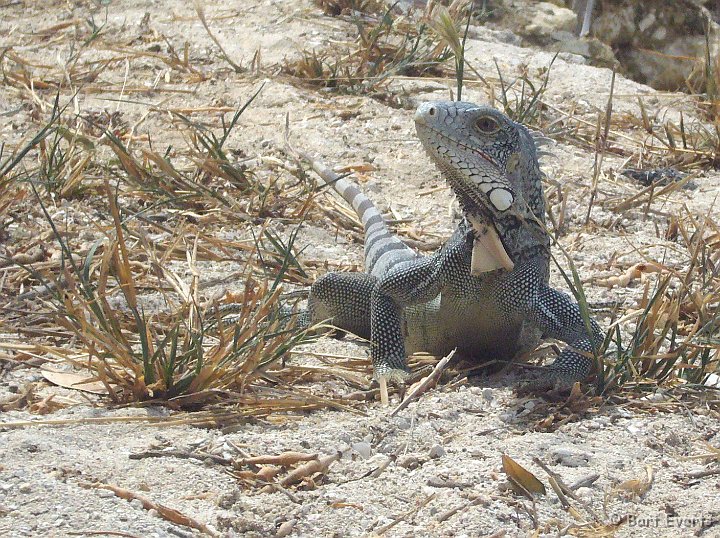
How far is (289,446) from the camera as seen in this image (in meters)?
3.12

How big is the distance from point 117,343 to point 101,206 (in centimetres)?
222

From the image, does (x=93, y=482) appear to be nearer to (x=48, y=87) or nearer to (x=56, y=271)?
(x=56, y=271)

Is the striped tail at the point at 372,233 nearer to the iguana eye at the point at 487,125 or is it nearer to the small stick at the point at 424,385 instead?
the iguana eye at the point at 487,125

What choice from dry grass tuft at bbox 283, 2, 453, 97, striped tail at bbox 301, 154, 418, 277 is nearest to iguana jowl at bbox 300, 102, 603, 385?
striped tail at bbox 301, 154, 418, 277

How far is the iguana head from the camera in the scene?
374 cm

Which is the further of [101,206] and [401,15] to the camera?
[401,15]

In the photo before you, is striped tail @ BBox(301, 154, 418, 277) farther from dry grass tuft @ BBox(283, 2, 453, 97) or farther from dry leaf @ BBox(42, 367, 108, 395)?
dry leaf @ BBox(42, 367, 108, 395)

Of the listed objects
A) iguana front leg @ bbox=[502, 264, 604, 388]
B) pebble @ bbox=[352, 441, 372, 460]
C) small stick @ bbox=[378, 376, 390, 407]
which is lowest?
small stick @ bbox=[378, 376, 390, 407]

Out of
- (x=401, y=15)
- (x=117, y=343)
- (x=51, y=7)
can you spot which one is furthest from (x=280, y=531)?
(x=51, y=7)

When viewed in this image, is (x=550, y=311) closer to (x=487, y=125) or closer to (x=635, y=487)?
(x=487, y=125)

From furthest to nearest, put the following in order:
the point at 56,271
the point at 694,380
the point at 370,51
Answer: the point at 370,51, the point at 56,271, the point at 694,380

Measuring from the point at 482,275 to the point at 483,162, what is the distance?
0.44m

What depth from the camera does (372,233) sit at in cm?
522

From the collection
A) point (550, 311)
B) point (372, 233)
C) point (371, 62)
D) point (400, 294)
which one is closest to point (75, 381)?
point (400, 294)
